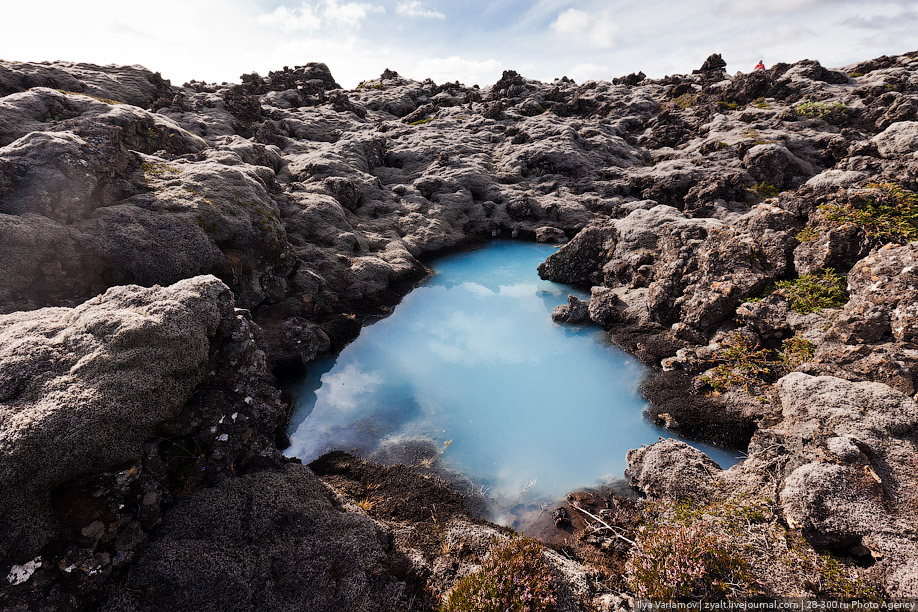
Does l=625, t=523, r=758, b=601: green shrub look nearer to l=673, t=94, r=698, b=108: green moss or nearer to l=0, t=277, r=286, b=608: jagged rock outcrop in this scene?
l=0, t=277, r=286, b=608: jagged rock outcrop

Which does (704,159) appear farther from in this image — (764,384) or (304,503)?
(304,503)

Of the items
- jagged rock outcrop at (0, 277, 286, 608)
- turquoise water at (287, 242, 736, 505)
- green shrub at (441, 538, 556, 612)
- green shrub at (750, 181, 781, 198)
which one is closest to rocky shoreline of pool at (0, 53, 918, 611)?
jagged rock outcrop at (0, 277, 286, 608)

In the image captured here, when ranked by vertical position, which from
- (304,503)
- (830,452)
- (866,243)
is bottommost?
(304,503)

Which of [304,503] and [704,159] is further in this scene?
[704,159]

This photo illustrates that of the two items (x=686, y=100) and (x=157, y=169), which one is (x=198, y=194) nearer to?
(x=157, y=169)

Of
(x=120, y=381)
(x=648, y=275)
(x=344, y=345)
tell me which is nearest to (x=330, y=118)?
(x=344, y=345)

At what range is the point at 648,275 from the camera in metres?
24.3

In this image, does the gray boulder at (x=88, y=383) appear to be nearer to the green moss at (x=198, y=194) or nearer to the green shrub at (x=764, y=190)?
the green moss at (x=198, y=194)

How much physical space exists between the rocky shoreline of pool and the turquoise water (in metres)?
1.14

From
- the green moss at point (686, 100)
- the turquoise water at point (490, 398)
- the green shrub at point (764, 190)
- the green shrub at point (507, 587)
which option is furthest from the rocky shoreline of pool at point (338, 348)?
the green moss at point (686, 100)

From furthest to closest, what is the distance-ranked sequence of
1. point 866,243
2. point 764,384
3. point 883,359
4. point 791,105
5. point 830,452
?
point 791,105
point 866,243
point 764,384
point 883,359
point 830,452

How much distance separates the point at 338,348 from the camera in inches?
820

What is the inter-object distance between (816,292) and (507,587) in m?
19.5

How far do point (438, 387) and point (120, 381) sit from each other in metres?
11.7
